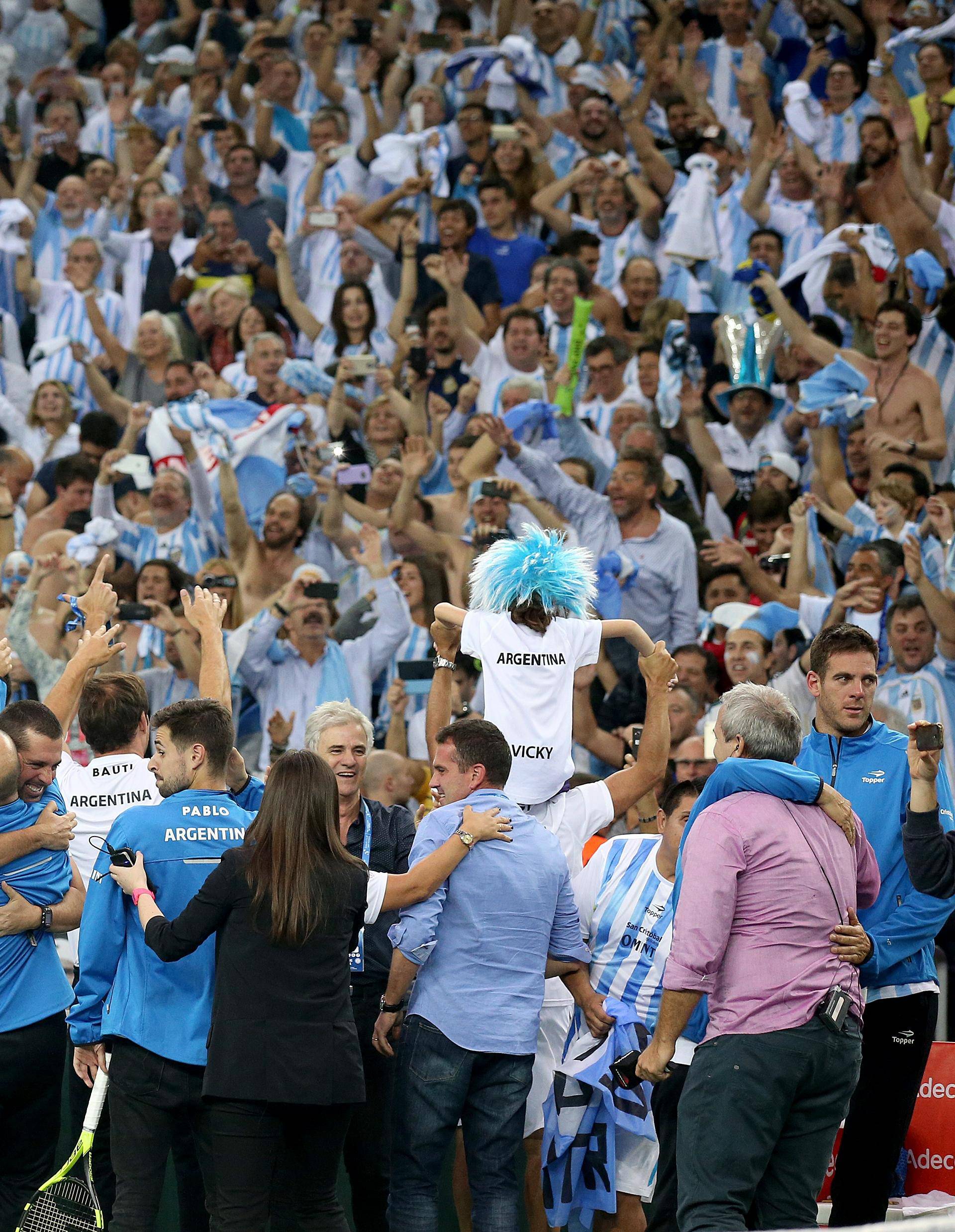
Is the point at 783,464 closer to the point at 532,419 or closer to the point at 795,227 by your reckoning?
the point at 532,419

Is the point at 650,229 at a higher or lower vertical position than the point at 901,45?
lower

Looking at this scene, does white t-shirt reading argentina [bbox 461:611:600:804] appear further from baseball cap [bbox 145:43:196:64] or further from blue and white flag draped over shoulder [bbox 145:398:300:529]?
baseball cap [bbox 145:43:196:64]

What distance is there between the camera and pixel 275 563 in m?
8.98

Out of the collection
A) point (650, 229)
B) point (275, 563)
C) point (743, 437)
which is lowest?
point (275, 563)

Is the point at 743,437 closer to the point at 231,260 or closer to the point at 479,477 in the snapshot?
the point at 479,477

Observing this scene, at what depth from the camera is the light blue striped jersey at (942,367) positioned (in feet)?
28.9

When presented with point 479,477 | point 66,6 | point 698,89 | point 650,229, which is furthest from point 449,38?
point 479,477

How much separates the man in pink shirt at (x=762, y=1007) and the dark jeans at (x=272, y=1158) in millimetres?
854

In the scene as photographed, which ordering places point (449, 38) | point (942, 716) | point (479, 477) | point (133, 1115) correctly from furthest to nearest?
1. point (449, 38)
2. point (479, 477)
3. point (942, 716)
4. point (133, 1115)

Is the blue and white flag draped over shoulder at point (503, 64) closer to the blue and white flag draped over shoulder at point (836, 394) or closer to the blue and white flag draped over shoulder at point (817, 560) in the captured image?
the blue and white flag draped over shoulder at point (836, 394)

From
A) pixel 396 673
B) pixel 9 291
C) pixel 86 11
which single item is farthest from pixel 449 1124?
pixel 86 11

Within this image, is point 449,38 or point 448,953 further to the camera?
point 449,38

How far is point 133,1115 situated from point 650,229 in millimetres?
7894

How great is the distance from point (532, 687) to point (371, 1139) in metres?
1.47
